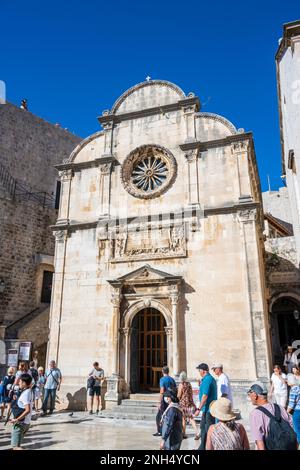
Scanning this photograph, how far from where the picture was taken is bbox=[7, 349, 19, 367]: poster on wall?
1407cm

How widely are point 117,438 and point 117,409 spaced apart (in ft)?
10.3

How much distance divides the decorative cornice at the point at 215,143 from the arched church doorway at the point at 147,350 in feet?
20.2

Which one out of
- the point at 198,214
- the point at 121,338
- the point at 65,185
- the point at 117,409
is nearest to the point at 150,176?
the point at 198,214

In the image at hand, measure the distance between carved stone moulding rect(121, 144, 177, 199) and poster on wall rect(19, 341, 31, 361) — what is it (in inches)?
283

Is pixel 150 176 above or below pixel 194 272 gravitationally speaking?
above

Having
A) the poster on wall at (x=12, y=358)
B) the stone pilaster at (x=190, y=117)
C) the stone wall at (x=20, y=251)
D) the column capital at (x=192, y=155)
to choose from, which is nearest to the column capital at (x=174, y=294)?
the column capital at (x=192, y=155)

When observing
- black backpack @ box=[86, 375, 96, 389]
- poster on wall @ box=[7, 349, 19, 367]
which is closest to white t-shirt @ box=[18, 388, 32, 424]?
black backpack @ box=[86, 375, 96, 389]

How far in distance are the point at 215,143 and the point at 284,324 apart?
11.7 meters

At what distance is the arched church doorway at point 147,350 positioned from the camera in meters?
12.7

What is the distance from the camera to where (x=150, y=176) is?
14094 millimetres

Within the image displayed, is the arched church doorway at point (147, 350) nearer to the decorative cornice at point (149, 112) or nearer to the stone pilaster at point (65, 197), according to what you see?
the stone pilaster at point (65, 197)

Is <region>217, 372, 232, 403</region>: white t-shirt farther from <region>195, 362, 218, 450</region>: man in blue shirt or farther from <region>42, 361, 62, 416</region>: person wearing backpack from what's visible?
<region>42, 361, 62, 416</region>: person wearing backpack

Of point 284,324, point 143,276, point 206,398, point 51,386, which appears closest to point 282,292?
point 284,324
